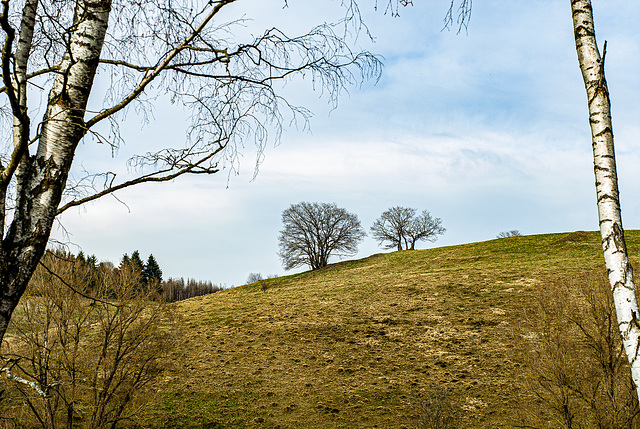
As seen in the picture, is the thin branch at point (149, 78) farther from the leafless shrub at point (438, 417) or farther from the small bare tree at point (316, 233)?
the small bare tree at point (316, 233)

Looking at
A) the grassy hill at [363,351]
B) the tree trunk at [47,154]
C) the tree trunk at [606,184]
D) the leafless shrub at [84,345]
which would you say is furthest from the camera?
the grassy hill at [363,351]

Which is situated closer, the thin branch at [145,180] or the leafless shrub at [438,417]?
the thin branch at [145,180]

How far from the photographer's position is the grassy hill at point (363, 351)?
14742mm

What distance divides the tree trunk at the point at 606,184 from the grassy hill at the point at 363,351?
11271mm

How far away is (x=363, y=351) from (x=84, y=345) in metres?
11.8

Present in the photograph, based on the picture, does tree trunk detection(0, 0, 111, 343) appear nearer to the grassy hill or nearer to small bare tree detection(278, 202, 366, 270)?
the grassy hill

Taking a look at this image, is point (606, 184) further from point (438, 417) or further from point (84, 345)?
point (84, 345)

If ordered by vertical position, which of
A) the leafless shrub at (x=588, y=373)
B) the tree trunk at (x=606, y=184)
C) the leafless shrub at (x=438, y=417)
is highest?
the tree trunk at (x=606, y=184)

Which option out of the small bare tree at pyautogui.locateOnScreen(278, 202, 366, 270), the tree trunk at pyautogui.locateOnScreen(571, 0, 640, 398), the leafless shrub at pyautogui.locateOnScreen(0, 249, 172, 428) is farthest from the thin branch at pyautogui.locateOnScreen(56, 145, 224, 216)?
the small bare tree at pyautogui.locateOnScreen(278, 202, 366, 270)

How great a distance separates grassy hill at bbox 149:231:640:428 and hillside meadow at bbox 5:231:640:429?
7 cm

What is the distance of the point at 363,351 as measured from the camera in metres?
19.9

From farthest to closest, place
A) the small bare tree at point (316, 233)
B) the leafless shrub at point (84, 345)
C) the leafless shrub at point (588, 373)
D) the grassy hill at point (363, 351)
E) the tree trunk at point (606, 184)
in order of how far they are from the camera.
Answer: the small bare tree at point (316, 233) < the grassy hill at point (363, 351) < the leafless shrub at point (84, 345) < the leafless shrub at point (588, 373) < the tree trunk at point (606, 184)

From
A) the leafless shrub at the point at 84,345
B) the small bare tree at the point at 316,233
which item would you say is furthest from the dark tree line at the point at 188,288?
the leafless shrub at the point at 84,345

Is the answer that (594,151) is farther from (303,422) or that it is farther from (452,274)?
(452,274)
